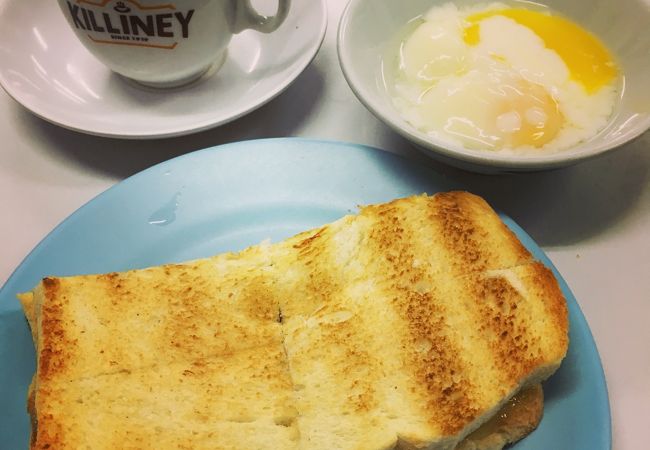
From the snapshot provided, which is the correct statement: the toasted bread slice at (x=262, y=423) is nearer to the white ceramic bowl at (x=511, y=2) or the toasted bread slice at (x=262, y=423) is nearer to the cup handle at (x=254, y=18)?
the white ceramic bowl at (x=511, y=2)

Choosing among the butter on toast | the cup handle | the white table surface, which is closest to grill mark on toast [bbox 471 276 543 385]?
the butter on toast

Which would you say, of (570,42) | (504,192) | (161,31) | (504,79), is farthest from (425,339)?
(570,42)

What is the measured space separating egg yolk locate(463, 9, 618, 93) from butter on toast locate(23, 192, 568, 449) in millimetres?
618

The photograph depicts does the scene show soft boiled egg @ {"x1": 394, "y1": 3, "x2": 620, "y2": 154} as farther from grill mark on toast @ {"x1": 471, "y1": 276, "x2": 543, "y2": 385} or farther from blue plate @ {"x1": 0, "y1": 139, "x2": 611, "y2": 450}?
grill mark on toast @ {"x1": 471, "y1": 276, "x2": 543, "y2": 385}

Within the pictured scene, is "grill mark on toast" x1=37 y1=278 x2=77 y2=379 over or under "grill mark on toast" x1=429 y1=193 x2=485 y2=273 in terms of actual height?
under

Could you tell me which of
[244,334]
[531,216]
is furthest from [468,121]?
[244,334]

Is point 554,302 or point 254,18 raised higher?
point 254,18

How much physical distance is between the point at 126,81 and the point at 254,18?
401 millimetres

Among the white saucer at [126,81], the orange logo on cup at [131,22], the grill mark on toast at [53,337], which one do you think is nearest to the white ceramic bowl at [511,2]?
the white saucer at [126,81]

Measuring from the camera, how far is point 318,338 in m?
1.10

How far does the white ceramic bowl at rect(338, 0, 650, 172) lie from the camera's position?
1241 millimetres

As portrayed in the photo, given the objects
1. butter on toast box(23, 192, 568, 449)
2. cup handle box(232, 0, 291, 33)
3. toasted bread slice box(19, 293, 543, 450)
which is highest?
cup handle box(232, 0, 291, 33)

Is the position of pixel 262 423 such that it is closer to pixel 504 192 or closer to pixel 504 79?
pixel 504 192

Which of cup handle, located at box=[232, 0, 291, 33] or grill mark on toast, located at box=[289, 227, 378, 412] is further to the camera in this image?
cup handle, located at box=[232, 0, 291, 33]
